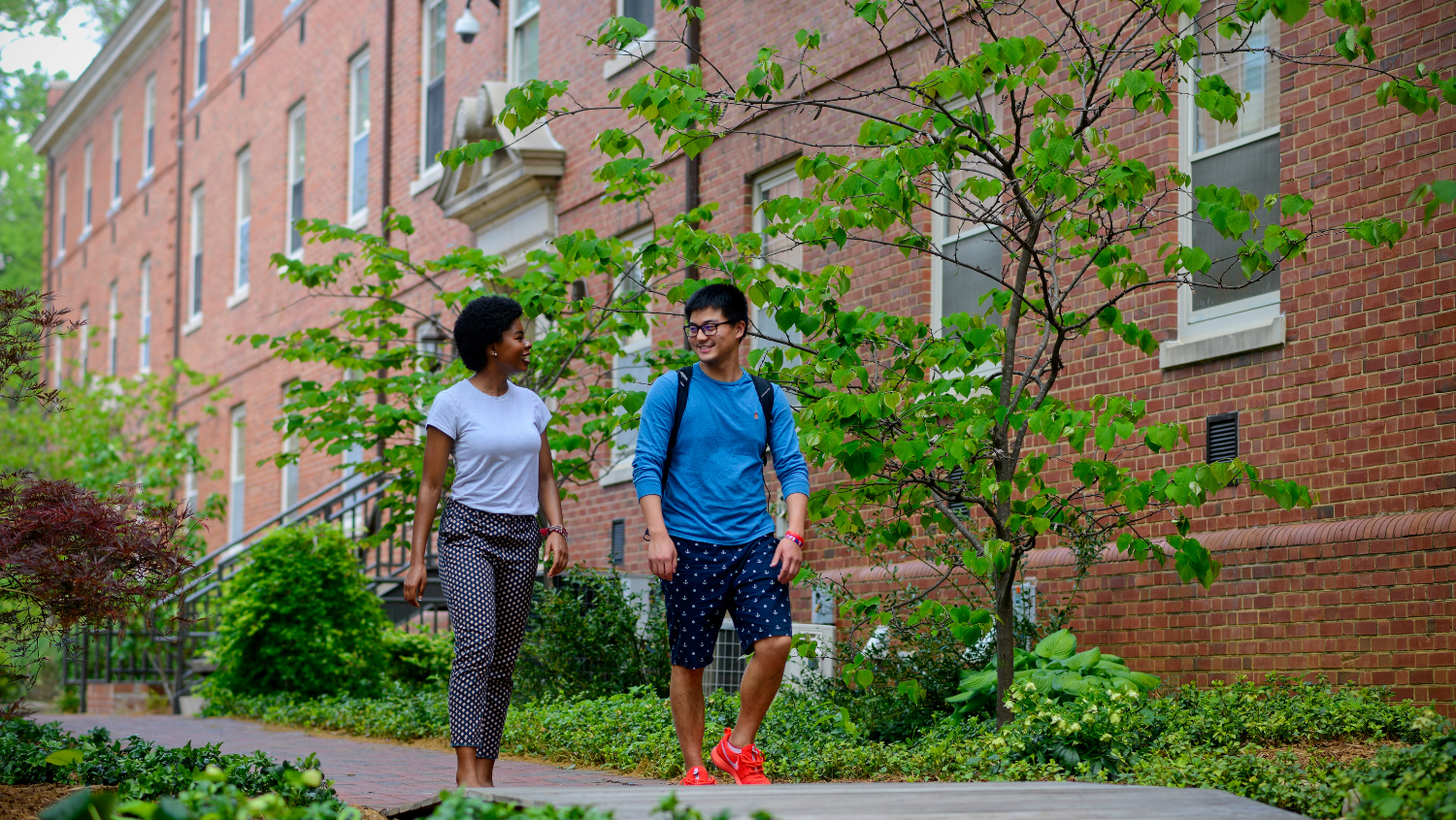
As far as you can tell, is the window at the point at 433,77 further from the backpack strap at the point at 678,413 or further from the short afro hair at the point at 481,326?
the backpack strap at the point at 678,413

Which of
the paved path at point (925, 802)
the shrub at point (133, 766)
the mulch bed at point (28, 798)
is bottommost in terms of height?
the mulch bed at point (28, 798)

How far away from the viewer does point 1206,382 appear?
8.64m

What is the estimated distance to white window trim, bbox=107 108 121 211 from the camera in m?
31.5

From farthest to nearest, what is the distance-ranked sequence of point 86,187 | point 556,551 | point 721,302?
1. point 86,187
2. point 556,551
3. point 721,302

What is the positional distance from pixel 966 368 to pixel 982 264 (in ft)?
14.1

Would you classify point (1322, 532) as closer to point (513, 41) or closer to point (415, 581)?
point (415, 581)

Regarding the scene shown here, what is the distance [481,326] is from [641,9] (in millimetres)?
9707

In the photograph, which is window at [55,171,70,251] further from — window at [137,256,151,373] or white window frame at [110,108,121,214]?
window at [137,256,151,373]

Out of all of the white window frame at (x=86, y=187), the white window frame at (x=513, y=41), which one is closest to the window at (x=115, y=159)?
the white window frame at (x=86, y=187)

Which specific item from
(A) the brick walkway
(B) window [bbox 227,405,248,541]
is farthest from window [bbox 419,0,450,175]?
(A) the brick walkway

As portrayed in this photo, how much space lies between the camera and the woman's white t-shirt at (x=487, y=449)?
567 centimetres

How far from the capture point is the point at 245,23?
25.0 m

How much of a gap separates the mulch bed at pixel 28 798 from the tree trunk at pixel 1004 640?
3.94 meters

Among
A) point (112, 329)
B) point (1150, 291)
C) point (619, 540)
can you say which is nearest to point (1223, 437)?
point (1150, 291)
